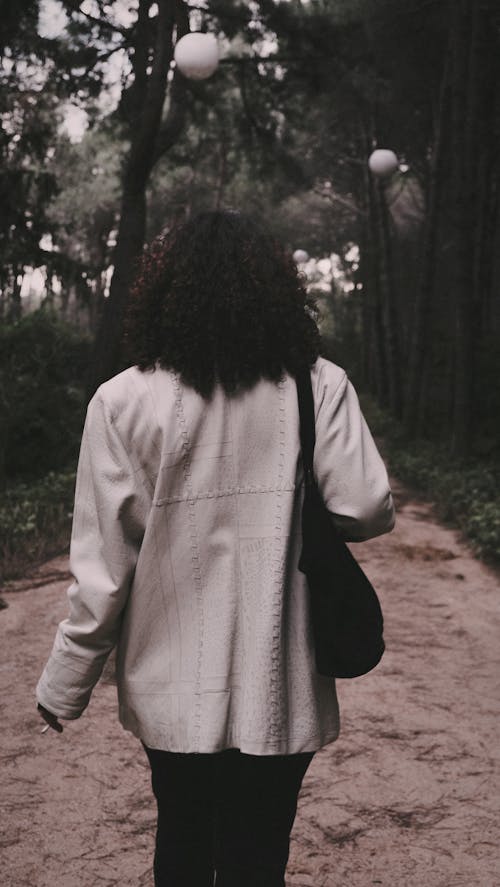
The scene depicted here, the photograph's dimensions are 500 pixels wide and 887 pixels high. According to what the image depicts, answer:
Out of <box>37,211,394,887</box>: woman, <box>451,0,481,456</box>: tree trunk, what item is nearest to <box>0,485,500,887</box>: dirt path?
<box>37,211,394,887</box>: woman

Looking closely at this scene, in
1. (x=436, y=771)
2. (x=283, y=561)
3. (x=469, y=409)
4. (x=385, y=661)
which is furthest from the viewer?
(x=469, y=409)

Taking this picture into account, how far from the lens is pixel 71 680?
1777 mm

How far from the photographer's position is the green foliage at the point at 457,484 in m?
7.72

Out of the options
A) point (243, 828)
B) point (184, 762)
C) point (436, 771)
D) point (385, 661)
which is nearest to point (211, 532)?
point (184, 762)

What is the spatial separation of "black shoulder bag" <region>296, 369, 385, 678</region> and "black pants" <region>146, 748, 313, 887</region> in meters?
0.24

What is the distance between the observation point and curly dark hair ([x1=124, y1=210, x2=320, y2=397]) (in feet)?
5.76

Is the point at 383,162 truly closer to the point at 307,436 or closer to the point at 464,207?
the point at 464,207

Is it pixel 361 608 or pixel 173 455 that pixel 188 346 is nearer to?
pixel 173 455

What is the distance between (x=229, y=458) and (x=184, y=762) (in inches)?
24.0

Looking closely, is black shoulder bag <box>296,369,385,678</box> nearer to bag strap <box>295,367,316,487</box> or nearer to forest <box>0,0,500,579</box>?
bag strap <box>295,367,316,487</box>

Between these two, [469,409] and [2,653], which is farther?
[469,409]

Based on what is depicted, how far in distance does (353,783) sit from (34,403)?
8.15m

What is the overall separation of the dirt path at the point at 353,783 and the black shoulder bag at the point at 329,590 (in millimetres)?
1464

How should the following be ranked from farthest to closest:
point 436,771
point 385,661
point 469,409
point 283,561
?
point 469,409 → point 385,661 → point 436,771 → point 283,561
